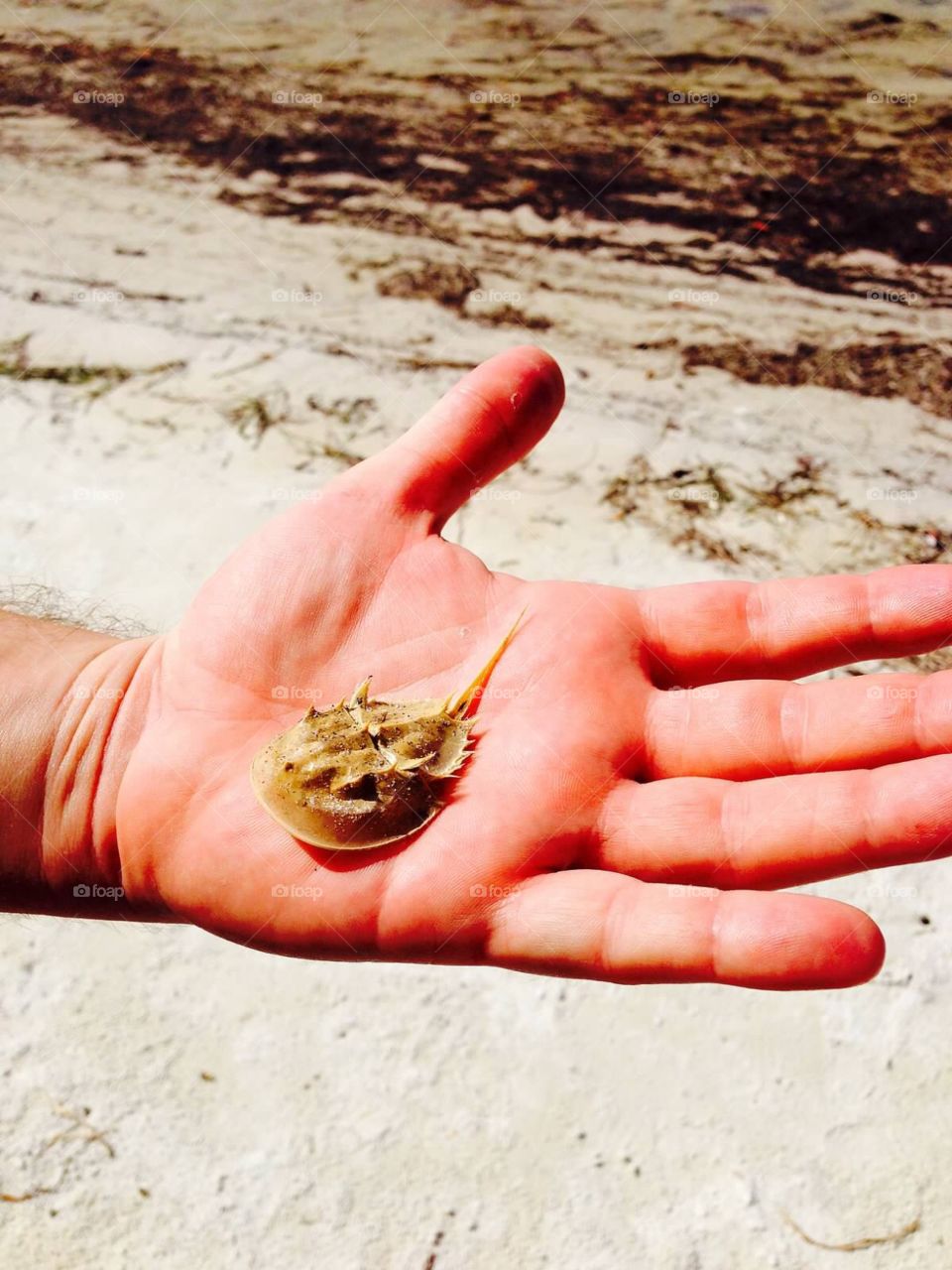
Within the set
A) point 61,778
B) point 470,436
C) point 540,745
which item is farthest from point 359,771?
point 470,436

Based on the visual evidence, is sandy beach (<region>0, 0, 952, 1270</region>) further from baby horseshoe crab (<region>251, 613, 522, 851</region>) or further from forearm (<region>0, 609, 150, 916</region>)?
baby horseshoe crab (<region>251, 613, 522, 851</region>)

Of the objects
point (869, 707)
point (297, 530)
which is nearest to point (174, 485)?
point (297, 530)

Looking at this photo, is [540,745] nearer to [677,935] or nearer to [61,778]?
[677,935]

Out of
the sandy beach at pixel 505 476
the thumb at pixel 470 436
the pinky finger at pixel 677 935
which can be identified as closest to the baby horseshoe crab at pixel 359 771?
the pinky finger at pixel 677 935

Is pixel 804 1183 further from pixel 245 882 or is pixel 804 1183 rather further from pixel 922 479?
pixel 922 479

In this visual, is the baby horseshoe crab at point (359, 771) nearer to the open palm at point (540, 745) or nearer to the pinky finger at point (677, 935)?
the open palm at point (540, 745)

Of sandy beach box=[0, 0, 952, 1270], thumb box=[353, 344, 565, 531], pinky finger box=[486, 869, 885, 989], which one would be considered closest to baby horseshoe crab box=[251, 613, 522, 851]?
pinky finger box=[486, 869, 885, 989]
